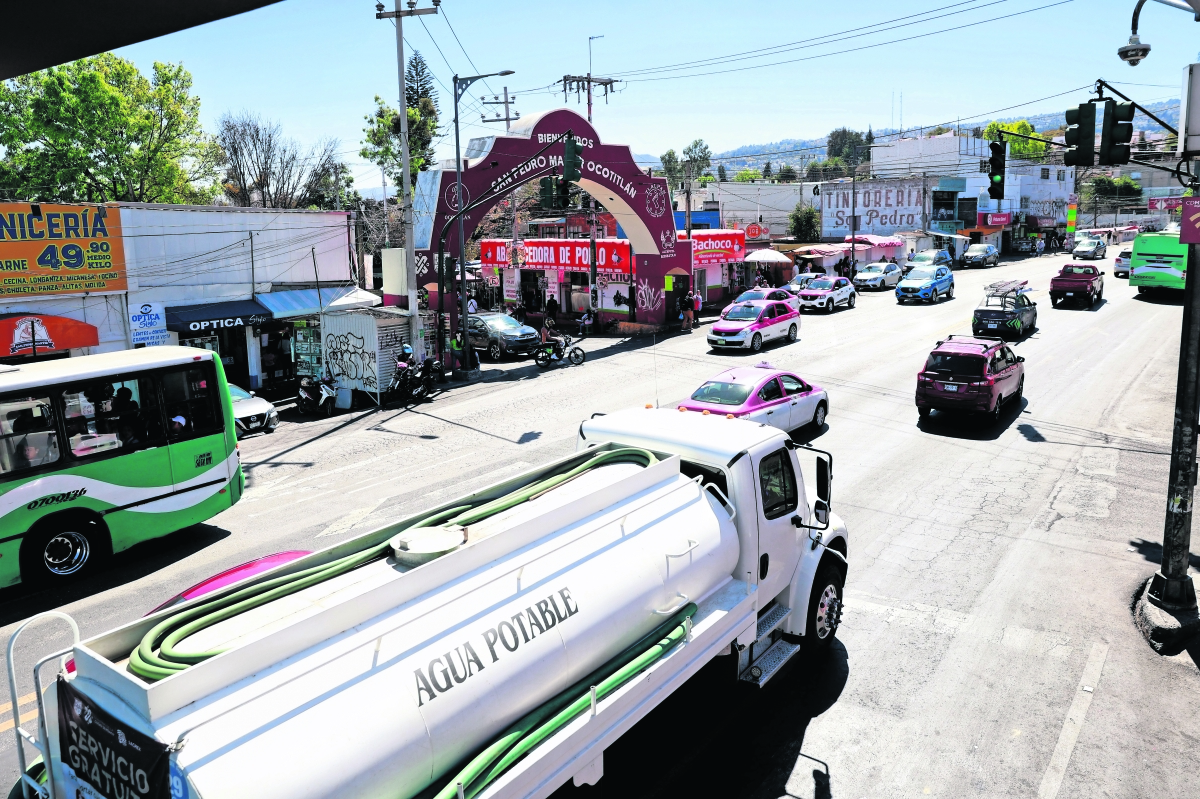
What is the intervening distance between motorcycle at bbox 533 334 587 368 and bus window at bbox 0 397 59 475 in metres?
17.4

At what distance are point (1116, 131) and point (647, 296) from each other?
79.0 ft

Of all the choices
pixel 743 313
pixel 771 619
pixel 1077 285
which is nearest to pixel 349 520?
pixel 771 619

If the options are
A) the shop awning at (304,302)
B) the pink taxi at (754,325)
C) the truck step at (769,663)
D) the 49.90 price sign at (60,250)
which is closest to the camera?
the truck step at (769,663)

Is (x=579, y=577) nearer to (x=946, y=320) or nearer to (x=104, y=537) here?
(x=104, y=537)

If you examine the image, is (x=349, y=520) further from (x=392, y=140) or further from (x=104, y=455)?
(x=392, y=140)

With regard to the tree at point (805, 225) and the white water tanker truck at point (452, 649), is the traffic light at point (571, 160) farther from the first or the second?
the tree at point (805, 225)

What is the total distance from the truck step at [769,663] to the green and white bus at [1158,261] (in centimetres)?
3758

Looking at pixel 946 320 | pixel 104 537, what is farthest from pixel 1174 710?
pixel 946 320

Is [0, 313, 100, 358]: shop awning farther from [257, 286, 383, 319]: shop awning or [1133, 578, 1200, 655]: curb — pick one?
[1133, 578, 1200, 655]: curb

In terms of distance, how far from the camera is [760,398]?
1616 cm

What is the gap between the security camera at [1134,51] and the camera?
1228 centimetres

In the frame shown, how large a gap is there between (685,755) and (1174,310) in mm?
38199

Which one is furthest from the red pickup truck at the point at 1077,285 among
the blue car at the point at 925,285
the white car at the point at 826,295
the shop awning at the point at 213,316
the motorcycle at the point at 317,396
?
the shop awning at the point at 213,316

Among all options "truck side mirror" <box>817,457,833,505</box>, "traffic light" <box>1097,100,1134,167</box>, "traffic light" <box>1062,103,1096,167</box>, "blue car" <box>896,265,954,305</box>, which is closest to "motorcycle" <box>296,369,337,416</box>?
"truck side mirror" <box>817,457,833,505</box>
